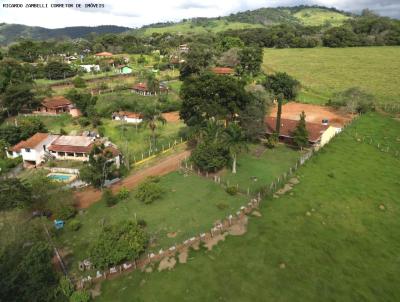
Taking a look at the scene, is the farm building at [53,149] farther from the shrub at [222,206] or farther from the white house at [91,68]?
the white house at [91,68]

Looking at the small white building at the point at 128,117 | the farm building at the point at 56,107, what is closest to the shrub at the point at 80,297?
the small white building at the point at 128,117

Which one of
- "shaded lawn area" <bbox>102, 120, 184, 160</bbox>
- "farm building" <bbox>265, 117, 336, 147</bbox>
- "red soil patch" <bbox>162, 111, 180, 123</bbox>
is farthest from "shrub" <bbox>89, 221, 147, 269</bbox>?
"red soil patch" <bbox>162, 111, 180, 123</bbox>

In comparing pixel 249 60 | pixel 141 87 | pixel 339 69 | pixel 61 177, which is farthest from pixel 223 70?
pixel 61 177

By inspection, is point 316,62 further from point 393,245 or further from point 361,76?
point 393,245

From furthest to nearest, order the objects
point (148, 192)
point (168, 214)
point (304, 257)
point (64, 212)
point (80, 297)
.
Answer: point (148, 192) < point (168, 214) < point (64, 212) < point (304, 257) < point (80, 297)

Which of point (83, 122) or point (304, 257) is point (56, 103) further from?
point (304, 257)

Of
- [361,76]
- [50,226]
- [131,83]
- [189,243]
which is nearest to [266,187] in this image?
[189,243]

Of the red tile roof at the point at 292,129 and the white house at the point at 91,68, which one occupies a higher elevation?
the white house at the point at 91,68
